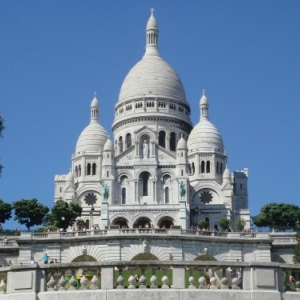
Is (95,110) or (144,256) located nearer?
(144,256)

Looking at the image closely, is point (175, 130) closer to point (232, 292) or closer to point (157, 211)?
point (157, 211)

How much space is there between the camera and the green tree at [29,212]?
76.9 meters

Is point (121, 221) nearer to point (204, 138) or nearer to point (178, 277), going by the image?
point (204, 138)

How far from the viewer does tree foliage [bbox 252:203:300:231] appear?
85.2m

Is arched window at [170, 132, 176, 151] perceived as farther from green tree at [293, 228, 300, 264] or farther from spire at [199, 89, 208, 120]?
green tree at [293, 228, 300, 264]

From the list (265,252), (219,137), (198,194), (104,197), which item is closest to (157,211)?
(104,197)

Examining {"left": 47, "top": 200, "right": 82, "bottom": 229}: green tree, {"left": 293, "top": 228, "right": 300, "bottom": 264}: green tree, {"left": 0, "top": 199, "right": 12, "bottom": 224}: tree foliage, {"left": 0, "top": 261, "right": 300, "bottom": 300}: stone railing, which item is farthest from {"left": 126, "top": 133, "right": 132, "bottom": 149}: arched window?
{"left": 0, "top": 261, "right": 300, "bottom": 300}: stone railing

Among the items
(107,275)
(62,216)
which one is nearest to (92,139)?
(62,216)

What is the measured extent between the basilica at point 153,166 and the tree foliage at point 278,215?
8.47 metres

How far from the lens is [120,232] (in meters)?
49.0

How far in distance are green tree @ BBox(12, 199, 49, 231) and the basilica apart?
38.5 ft

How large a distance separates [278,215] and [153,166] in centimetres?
1952

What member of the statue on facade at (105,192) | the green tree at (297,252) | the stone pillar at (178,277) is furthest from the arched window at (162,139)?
the stone pillar at (178,277)

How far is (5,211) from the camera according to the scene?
7519 cm
